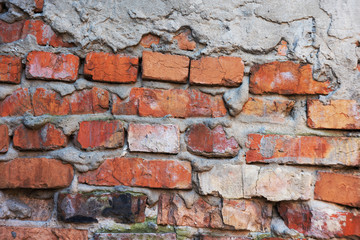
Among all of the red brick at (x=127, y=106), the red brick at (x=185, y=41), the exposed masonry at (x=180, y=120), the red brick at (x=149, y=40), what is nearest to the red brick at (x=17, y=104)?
the exposed masonry at (x=180, y=120)

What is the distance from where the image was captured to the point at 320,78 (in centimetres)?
91

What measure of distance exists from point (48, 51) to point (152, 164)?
445 millimetres

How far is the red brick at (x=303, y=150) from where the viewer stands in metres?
0.88

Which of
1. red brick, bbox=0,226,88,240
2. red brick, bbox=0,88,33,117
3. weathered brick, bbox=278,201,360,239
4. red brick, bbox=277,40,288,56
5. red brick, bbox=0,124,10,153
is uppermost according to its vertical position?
red brick, bbox=277,40,288,56

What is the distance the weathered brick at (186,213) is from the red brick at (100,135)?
21 centimetres

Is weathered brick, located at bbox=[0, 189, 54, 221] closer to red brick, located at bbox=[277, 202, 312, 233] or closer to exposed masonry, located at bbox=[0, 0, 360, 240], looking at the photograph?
exposed masonry, located at bbox=[0, 0, 360, 240]

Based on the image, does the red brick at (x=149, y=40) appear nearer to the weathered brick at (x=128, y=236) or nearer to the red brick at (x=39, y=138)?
the red brick at (x=39, y=138)

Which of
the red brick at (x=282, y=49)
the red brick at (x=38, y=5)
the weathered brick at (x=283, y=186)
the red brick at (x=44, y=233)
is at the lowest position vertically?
the red brick at (x=44, y=233)

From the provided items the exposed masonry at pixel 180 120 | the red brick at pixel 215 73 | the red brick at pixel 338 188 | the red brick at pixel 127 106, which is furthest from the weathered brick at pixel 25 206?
the red brick at pixel 338 188

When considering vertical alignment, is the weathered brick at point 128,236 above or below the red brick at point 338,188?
below

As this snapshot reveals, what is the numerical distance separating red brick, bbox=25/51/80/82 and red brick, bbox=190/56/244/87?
0.35m

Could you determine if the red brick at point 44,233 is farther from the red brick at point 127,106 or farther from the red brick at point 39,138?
the red brick at point 127,106

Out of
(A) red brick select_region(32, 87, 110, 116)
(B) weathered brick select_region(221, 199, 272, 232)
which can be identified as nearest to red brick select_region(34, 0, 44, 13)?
(A) red brick select_region(32, 87, 110, 116)

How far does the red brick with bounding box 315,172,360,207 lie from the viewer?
34.1 inches
